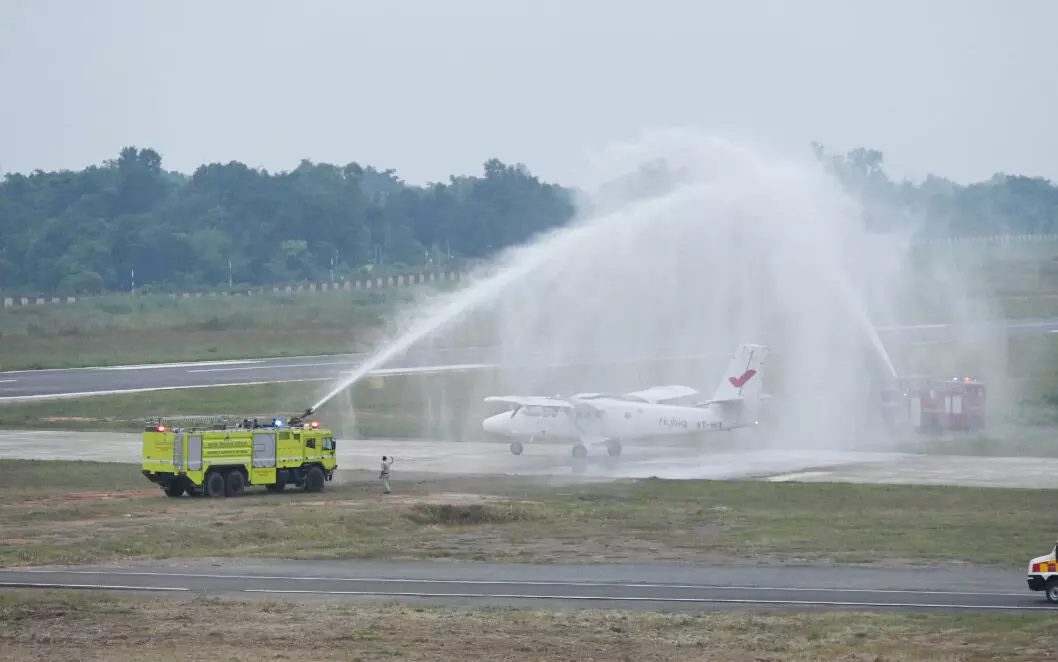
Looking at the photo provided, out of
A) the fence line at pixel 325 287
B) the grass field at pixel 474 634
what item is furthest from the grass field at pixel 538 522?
the fence line at pixel 325 287

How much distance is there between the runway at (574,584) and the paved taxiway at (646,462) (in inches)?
790

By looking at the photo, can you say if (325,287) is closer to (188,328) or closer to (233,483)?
(188,328)

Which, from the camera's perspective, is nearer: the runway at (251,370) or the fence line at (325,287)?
the runway at (251,370)

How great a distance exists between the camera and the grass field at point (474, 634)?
88.1 feet

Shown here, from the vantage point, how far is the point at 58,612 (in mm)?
30422

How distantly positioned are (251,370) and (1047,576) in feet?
273

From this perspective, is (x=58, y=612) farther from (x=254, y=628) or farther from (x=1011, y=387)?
(x=1011, y=387)

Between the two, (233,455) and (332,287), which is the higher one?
(332,287)

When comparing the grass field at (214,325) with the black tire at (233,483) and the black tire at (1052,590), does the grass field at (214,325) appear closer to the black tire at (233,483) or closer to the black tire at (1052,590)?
the black tire at (233,483)

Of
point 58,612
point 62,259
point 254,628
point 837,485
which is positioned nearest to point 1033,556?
point 837,485

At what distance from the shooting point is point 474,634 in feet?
93.8

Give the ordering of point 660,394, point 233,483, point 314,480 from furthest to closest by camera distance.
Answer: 1. point 660,394
2. point 314,480
3. point 233,483

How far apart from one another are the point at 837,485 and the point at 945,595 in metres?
21.3

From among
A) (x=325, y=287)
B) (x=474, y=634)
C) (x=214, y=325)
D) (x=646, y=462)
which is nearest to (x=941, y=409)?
(x=646, y=462)
